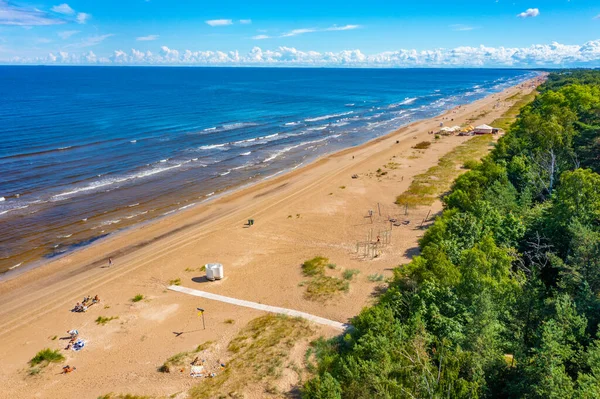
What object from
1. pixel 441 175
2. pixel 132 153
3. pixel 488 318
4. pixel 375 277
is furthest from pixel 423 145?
pixel 488 318

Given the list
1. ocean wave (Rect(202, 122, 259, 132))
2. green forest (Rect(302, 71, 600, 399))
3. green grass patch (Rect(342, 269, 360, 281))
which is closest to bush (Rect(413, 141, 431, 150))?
ocean wave (Rect(202, 122, 259, 132))

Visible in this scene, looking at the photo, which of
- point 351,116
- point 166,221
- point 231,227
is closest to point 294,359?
point 231,227

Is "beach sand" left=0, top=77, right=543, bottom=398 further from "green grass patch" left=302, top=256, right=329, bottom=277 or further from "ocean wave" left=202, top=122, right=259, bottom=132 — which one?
"ocean wave" left=202, top=122, right=259, bottom=132

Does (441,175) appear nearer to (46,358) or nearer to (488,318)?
(488,318)

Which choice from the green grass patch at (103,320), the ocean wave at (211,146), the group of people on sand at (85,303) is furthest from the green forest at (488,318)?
the ocean wave at (211,146)

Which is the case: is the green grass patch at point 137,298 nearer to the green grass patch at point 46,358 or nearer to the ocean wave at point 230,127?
the green grass patch at point 46,358

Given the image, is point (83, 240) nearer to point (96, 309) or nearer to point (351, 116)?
point (96, 309)
